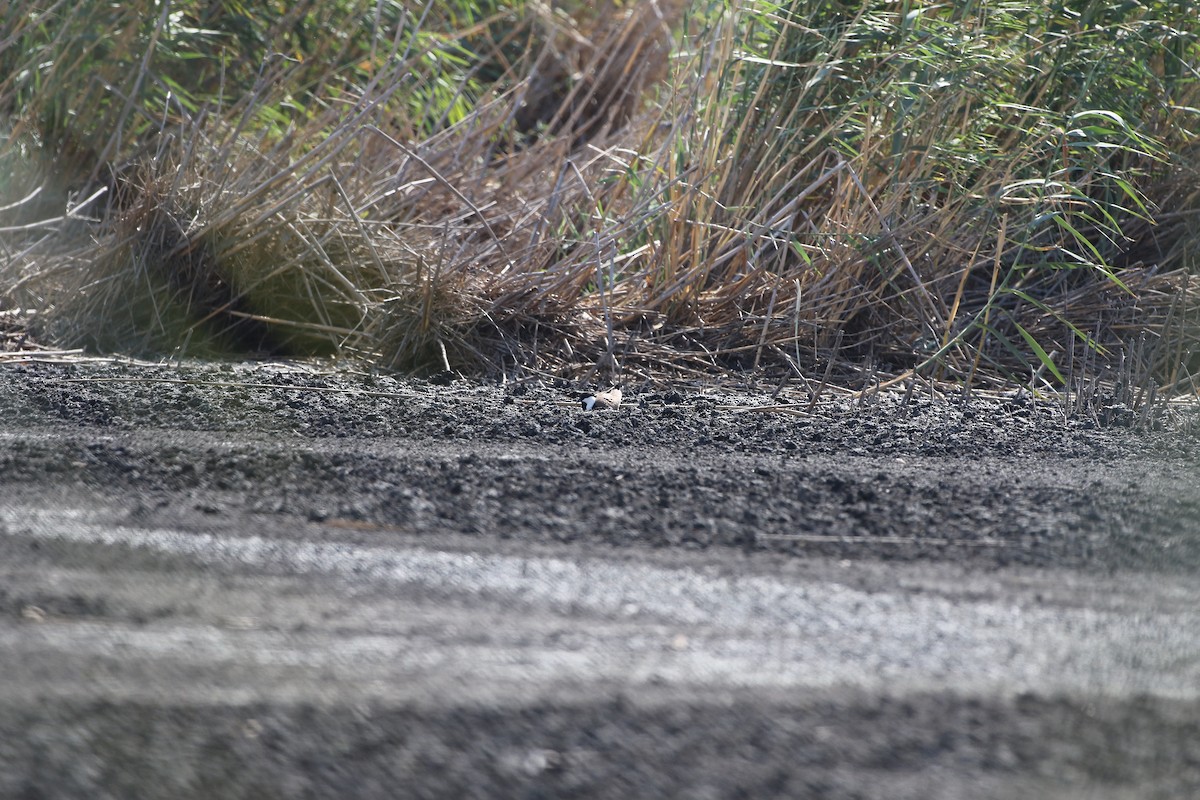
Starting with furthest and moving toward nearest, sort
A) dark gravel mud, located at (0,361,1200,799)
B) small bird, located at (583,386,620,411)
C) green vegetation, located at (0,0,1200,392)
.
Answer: green vegetation, located at (0,0,1200,392), small bird, located at (583,386,620,411), dark gravel mud, located at (0,361,1200,799)

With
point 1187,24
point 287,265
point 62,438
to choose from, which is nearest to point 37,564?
point 62,438

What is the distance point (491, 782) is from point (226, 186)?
357 centimetres

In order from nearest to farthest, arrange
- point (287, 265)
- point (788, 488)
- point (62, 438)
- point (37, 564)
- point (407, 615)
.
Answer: point (407, 615) → point (37, 564) → point (788, 488) → point (62, 438) → point (287, 265)

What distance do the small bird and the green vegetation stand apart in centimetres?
28

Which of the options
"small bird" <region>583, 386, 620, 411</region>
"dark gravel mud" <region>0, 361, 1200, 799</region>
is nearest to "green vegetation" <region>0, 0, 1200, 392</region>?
"small bird" <region>583, 386, 620, 411</region>

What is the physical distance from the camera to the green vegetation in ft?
14.4

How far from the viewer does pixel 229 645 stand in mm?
1965

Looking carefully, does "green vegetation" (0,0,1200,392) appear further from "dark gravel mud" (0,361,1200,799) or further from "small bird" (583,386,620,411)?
"dark gravel mud" (0,361,1200,799)

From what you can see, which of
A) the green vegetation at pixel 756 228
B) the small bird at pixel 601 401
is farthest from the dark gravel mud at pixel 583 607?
the green vegetation at pixel 756 228

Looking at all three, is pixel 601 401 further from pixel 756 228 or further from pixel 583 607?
pixel 583 607

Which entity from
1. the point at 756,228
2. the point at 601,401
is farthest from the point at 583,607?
the point at 756,228

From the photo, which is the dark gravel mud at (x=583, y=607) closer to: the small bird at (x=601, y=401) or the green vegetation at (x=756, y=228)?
the small bird at (x=601, y=401)

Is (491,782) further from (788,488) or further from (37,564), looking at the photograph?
(788,488)

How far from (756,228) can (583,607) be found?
8.82 feet
